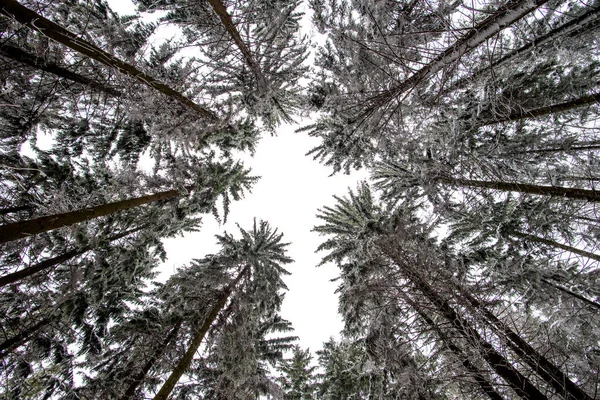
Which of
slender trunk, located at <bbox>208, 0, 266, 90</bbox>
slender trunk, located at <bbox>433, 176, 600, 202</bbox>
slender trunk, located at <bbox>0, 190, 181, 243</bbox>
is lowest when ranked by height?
slender trunk, located at <bbox>0, 190, 181, 243</bbox>

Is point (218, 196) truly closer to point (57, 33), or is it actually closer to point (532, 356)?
point (57, 33)

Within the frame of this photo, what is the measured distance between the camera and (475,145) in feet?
26.2

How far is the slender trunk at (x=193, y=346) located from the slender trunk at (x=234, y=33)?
22.4ft

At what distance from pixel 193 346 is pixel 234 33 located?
7606 mm

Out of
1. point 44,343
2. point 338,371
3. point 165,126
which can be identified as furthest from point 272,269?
point 44,343

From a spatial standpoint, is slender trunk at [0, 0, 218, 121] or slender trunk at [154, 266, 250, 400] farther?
slender trunk at [154, 266, 250, 400]

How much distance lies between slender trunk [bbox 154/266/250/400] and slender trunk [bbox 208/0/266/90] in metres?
6.82

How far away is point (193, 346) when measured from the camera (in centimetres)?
670

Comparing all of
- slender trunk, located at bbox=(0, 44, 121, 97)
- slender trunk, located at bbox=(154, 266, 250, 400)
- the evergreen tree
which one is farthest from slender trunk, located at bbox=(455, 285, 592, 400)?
the evergreen tree

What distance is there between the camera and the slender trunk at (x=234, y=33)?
5266 mm

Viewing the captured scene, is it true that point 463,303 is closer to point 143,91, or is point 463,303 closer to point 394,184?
point 143,91

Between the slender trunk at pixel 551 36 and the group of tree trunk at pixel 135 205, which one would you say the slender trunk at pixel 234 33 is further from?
the slender trunk at pixel 551 36

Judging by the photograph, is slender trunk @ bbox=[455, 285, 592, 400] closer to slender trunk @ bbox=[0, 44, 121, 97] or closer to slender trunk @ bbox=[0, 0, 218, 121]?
slender trunk @ bbox=[0, 0, 218, 121]

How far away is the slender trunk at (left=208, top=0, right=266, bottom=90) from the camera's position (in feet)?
17.3
